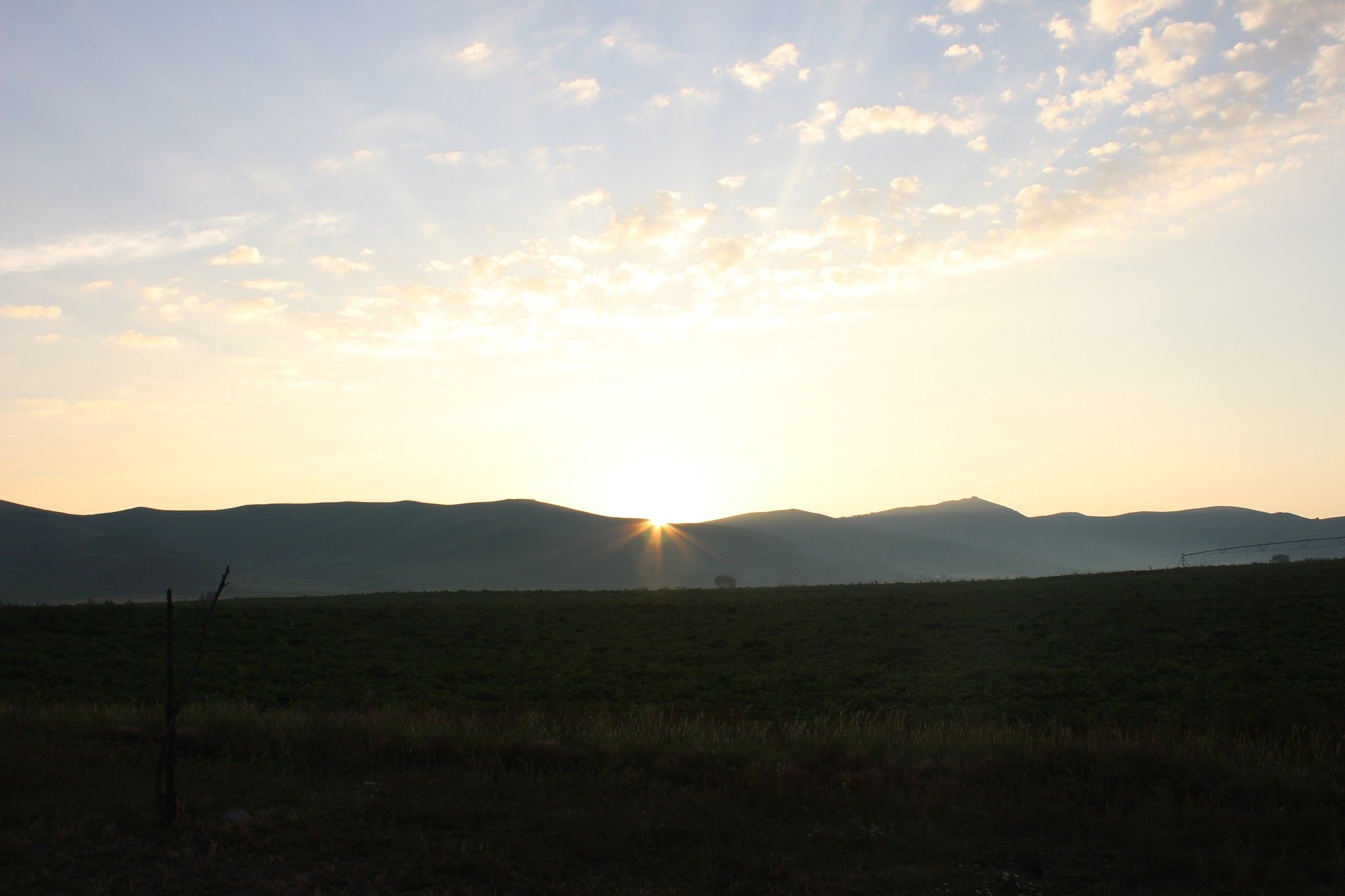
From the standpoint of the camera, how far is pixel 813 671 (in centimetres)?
2792

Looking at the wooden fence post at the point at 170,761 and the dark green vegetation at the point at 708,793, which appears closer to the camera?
the dark green vegetation at the point at 708,793

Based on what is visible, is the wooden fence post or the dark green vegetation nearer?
the dark green vegetation

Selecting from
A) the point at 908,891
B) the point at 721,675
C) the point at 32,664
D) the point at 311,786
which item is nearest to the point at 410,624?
the point at 32,664

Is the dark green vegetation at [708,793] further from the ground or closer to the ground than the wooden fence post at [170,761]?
closer to the ground

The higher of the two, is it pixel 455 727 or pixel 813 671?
pixel 455 727

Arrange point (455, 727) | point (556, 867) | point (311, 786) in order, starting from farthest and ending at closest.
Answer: point (455, 727) → point (311, 786) → point (556, 867)

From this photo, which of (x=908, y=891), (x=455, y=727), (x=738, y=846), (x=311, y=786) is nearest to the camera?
(x=908, y=891)

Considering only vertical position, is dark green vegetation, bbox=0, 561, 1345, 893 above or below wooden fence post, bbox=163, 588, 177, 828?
below

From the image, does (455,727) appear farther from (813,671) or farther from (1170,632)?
(1170,632)

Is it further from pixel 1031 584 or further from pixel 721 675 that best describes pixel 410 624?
pixel 1031 584

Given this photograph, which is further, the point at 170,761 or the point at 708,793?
the point at 708,793

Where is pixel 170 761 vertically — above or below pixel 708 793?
above

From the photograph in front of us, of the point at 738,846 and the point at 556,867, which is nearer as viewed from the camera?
the point at 556,867

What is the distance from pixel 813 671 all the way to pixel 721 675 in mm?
3064
